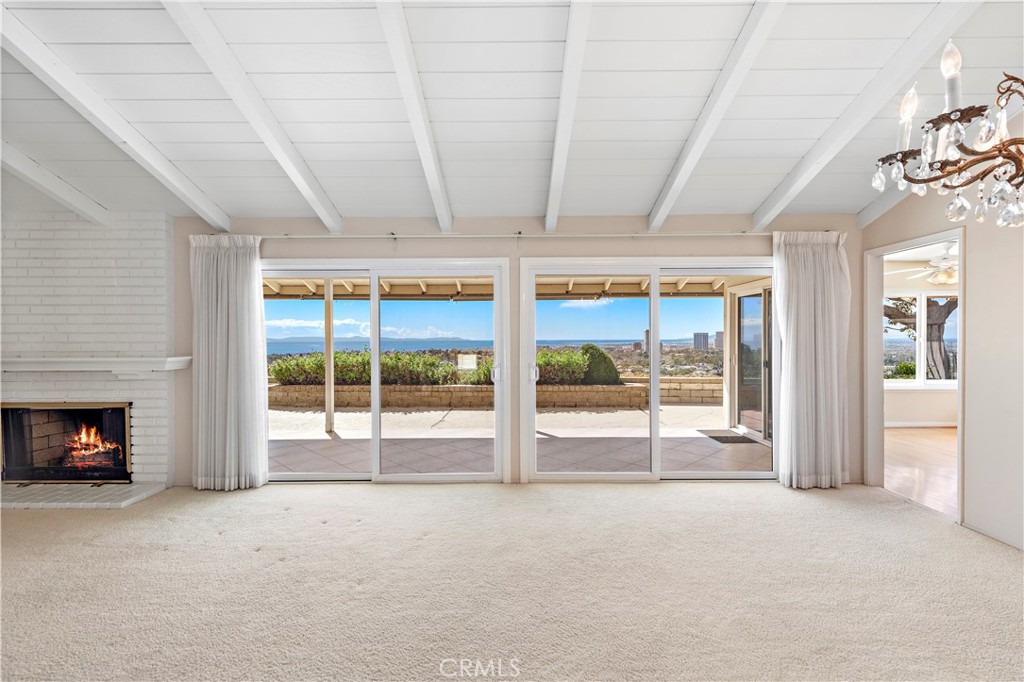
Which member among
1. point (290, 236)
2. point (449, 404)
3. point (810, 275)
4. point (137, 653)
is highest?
point (290, 236)

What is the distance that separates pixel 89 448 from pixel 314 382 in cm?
270

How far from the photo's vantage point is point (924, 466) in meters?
4.73

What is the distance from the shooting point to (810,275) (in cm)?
402

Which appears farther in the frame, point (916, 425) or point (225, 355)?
point (916, 425)

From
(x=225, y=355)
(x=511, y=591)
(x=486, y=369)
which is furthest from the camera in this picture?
(x=486, y=369)

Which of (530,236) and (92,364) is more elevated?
(530,236)

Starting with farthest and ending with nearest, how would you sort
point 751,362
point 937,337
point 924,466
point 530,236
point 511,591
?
point 937,337 < point 751,362 < point 924,466 < point 530,236 < point 511,591

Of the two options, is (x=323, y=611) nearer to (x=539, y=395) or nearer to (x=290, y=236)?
(x=539, y=395)

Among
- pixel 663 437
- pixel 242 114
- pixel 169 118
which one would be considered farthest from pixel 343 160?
pixel 663 437

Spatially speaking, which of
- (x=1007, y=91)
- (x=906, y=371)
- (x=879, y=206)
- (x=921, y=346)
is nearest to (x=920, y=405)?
(x=906, y=371)

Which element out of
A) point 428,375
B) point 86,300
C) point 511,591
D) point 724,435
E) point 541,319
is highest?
point 86,300

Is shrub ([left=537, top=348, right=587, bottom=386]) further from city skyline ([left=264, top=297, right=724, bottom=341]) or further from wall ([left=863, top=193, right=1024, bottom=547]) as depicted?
wall ([left=863, top=193, right=1024, bottom=547])

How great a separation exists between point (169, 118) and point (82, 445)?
9.71ft

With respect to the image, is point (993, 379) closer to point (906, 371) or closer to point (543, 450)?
point (543, 450)
